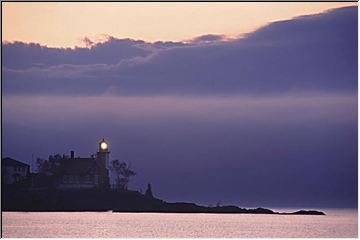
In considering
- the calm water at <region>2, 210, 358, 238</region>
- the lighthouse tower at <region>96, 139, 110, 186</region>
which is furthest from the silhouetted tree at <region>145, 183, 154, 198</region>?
the lighthouse tower at <region>96, 139, 110, 186</region>

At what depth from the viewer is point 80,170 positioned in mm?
17969

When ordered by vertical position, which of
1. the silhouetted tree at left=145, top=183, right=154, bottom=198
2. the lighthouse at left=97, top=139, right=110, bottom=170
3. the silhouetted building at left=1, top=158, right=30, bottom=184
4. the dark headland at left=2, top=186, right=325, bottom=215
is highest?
the lighthouse at left=97, top=139, right=110, bottom=170

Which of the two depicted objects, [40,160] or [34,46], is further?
[40,160]

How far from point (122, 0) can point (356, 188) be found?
4.33 meters

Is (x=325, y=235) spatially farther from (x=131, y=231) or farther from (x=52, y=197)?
(x=52, y=197)

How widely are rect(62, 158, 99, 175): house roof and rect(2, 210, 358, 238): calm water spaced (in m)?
0.73

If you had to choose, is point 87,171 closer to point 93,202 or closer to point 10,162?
point 93,202

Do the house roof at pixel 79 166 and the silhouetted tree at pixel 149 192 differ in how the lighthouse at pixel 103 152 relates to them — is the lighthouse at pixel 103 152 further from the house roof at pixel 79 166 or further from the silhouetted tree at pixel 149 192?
the silhouetted tree at pixel 149 192

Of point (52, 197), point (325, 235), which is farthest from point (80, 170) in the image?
point (325, 235)

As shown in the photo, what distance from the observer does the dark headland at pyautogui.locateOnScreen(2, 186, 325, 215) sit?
17469 mm

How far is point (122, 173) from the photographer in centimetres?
1780

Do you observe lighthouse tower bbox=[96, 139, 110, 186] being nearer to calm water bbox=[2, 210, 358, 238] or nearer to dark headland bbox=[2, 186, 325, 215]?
dark headland bbox=[2, 186, 325, 215]

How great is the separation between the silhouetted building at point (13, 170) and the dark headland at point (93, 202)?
0.20m

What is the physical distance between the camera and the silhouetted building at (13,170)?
16.7 m
